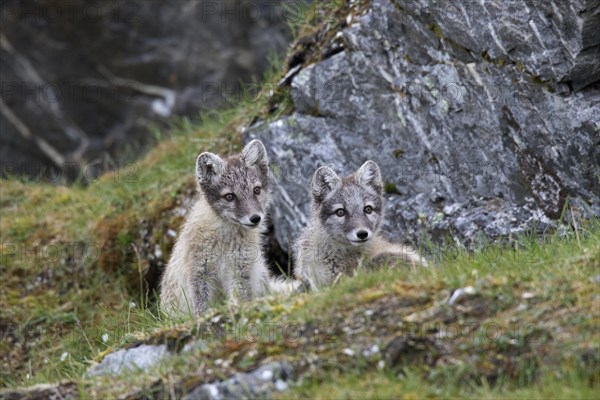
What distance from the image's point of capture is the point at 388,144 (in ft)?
33.0

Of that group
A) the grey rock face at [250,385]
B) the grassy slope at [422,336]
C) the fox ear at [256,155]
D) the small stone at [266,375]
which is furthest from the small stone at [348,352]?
the fox ear at [256,155]

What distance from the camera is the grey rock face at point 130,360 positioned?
657 cm

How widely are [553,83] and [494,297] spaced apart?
11.0 feet

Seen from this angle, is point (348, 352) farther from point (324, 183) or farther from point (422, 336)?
point (324, 183)

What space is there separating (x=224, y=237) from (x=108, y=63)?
450 inches

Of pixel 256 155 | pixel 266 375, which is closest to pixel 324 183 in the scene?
pixel 256 155

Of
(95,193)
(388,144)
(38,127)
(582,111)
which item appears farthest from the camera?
(38,127)

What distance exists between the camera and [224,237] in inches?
352

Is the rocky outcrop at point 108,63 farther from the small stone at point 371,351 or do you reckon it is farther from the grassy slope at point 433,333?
the small stone at point 371,351

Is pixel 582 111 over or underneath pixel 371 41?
underneath

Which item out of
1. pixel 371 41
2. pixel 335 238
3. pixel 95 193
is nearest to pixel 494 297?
pixel 335 238

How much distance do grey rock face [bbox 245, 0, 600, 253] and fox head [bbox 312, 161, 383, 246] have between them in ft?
2.68

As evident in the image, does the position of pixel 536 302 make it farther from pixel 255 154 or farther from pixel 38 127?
pixel 38 127

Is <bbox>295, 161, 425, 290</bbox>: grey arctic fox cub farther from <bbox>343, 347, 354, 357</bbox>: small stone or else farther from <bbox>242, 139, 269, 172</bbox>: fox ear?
<bbox>343, 347, 354, 357</bbox>: small stone
